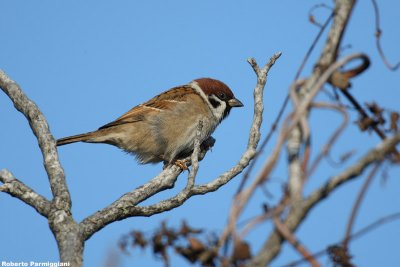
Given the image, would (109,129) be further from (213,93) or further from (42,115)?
(42,115)

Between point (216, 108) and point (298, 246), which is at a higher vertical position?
point (216, 108)

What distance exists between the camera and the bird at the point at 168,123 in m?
6.11

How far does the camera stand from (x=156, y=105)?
658cm

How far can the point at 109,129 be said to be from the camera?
6.32 meters

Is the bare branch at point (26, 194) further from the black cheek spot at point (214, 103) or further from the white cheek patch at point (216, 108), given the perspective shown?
the black cheek spot at point (214, 103)

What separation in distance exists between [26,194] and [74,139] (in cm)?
264

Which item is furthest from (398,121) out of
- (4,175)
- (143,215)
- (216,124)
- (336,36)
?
(216,124)

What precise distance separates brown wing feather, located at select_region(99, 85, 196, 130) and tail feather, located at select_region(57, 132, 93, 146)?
0.28 m

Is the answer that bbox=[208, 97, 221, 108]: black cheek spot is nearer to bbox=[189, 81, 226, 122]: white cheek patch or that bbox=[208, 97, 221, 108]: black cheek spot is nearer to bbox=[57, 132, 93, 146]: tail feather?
bbox=[189, 81, 226, 122]: white cheek patch

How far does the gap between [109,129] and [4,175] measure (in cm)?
296

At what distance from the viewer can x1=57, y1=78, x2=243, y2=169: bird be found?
6.11 metres

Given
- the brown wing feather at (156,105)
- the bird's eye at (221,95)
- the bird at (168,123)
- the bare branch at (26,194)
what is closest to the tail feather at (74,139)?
the bird at (168,123)

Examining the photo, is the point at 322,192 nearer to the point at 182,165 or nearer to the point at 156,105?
the point at 182,165

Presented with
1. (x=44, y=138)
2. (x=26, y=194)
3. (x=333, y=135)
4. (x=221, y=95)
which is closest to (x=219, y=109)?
(x=221, y=95)
